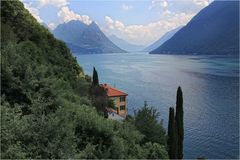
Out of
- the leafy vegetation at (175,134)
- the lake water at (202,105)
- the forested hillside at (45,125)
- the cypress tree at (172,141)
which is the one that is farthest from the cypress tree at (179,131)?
the forested hillside at (45,125)

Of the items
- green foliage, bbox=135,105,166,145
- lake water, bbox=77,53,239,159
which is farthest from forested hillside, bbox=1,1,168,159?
lake water, bbox=77,53,239,159

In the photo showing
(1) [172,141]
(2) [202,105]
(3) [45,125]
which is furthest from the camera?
(2) [202,105]

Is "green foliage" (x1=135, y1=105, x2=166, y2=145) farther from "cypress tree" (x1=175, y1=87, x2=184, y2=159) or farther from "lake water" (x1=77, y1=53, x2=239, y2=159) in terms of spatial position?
"lake water" (x1=77, y1=53, x2=239, y2=159)

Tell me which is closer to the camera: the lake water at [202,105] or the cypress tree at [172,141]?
the cypress tree at [172,141]

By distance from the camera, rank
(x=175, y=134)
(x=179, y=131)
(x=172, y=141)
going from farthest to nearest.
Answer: (x=179, y=131) < (x=175, y=134) < (x=172, y=141)

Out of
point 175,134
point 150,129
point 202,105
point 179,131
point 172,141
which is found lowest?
point 202,105

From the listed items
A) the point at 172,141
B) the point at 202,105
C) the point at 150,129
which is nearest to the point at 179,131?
the point at 172,141

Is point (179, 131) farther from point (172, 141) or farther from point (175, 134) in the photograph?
point (172, 141)

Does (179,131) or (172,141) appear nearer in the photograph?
(172,141)

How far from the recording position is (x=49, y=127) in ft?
31.0

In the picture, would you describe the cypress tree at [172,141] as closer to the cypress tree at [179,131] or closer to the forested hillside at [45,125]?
the cypress tree at [179,131]

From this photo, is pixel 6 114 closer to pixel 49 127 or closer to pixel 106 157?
pixel 49 127

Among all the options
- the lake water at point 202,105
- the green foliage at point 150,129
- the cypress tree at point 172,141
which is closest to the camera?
the green foliage at point 150,129

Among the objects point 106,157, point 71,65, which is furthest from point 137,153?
point 71,65
